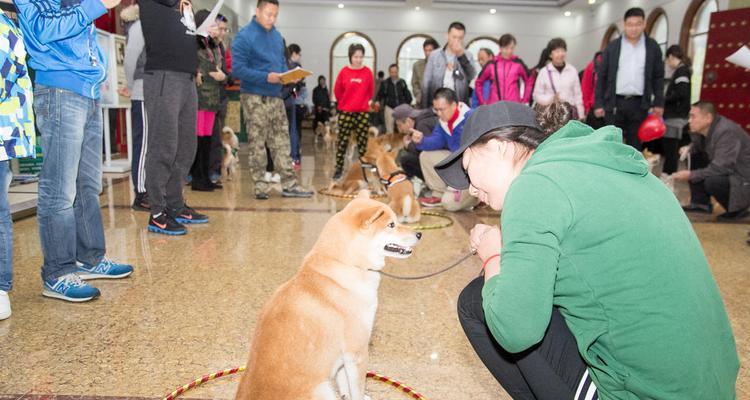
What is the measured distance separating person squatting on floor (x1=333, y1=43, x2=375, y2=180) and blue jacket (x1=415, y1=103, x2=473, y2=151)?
1893mm

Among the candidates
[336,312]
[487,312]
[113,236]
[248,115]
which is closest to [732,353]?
[487,312]

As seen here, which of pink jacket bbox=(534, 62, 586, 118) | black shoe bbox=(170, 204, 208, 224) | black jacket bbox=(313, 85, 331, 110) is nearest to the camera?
black shoe bbox=(170, 204, 208, 224)

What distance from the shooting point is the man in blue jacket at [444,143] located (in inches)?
212

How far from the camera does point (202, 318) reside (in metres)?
2.65

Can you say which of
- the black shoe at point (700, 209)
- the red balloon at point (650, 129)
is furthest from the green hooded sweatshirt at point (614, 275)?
the black shoe at point (700, 209)

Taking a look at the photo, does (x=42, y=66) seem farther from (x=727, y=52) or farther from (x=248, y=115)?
(x=727, y=52)

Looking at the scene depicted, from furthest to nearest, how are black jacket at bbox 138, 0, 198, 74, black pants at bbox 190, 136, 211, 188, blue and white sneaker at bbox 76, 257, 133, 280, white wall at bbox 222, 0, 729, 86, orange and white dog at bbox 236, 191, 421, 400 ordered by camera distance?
white wall at bbox 222, 0, 729, 86
black pants at bbox 190, 136, 211, 188
black jacket at bbox 138, 0, 198, 74
blue and white sneaker at bbox 76, 257, 133, 280
orange and white dog at bbox 236, 191, 421, 400

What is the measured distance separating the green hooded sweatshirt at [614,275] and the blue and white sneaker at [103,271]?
105 inches

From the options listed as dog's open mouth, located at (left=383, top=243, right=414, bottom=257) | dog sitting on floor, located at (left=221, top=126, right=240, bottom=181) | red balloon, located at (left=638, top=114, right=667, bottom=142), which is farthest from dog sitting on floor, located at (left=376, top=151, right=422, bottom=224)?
dog sitting on floor, located at (left=221, top=126, right=240, bottom=181)

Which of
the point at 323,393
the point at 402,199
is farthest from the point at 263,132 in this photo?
the point at 323,393

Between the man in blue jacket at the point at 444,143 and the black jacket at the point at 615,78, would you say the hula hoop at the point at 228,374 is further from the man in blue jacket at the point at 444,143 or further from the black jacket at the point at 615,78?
the black jacket at the point at 615,78

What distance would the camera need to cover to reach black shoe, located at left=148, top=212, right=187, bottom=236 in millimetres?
4211

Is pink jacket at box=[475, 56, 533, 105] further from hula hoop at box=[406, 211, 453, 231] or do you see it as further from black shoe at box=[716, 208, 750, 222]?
black shoe at box=[716, 208, 750, 222]

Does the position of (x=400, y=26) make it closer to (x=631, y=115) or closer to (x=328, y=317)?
(x=631, y=115)
